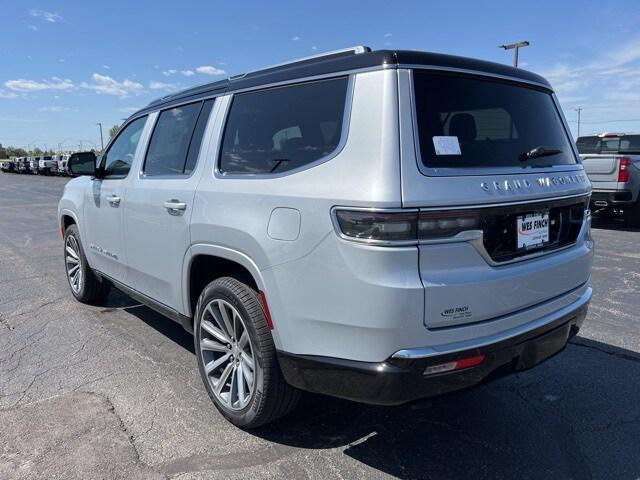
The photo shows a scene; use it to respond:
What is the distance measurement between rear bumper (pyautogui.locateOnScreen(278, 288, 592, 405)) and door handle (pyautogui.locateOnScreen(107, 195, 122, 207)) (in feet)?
7.42

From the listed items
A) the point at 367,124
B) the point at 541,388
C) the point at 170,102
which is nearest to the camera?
the point at 367,124

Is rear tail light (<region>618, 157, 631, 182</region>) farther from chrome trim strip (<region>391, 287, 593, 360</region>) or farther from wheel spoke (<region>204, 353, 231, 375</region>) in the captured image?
wheel spoke (<region>204, 353, 231, 375</region>)

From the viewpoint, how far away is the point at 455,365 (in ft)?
7.52

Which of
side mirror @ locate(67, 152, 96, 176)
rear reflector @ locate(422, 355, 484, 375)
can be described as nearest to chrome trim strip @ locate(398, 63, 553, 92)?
rear reflector @ locate(422, 355, 484, 375)

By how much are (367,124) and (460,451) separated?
1.79 meters

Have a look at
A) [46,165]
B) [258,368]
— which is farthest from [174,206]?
[46,165]

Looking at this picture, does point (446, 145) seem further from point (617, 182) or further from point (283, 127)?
point (617, 182)

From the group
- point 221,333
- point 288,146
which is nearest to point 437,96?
point 288,146

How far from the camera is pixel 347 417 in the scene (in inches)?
125

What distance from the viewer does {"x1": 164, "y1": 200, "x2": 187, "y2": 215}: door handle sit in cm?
327

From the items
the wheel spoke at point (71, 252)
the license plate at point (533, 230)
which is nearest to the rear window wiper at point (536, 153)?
the license plate at point (533, 230)

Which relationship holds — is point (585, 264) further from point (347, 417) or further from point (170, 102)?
point (170, 102)

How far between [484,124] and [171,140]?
2192 mm

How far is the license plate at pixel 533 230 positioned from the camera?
8.29ft
